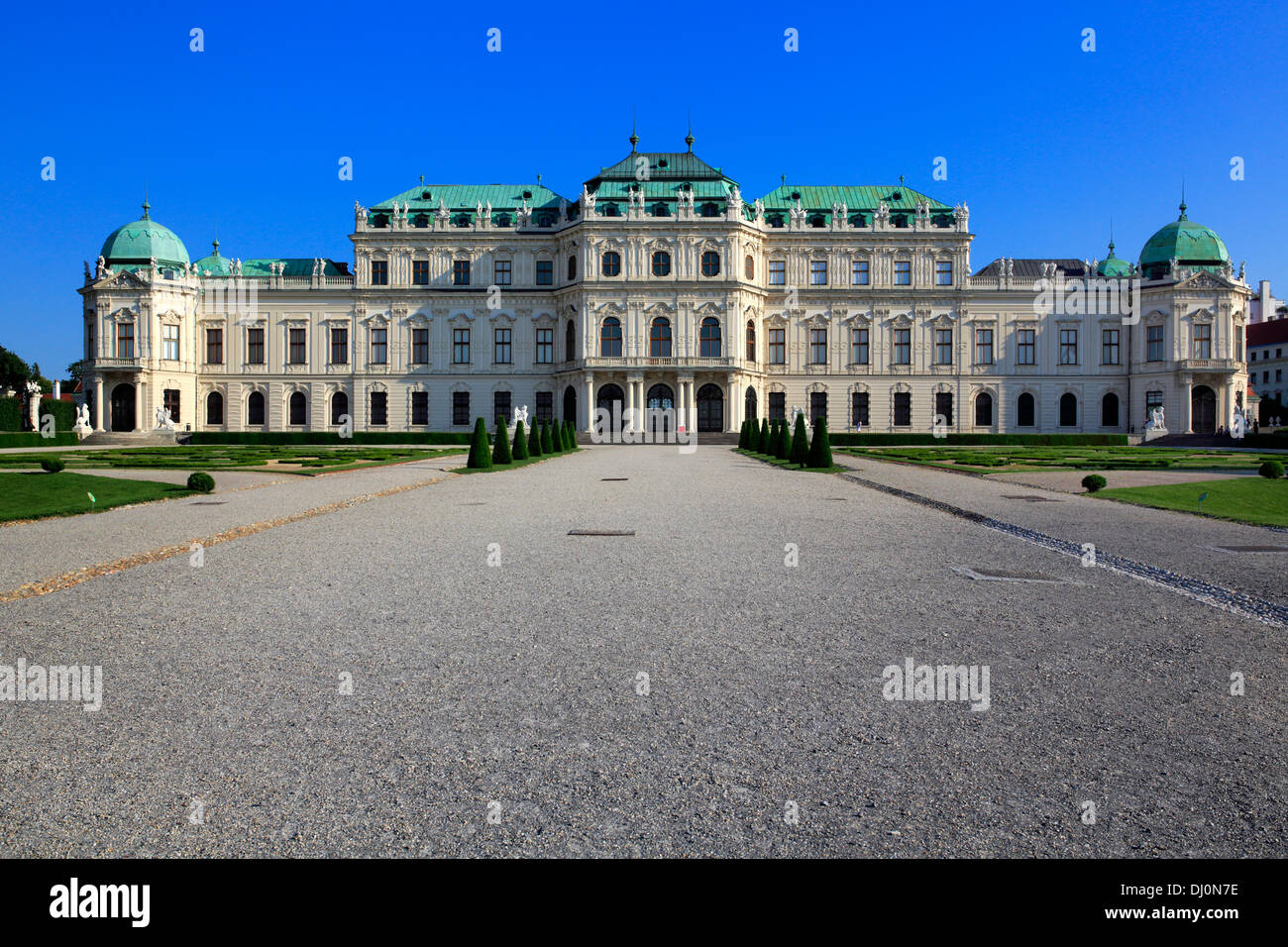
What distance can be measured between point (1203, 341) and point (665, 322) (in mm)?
37343

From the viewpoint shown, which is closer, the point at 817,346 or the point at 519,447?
the point at 519,447

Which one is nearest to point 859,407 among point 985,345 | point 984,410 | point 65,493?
point 984,410

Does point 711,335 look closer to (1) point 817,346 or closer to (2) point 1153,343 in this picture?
(1) point 817,346

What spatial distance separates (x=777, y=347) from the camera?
66500 mm

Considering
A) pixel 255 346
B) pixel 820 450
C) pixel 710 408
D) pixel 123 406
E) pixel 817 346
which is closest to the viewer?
pixel 820 450

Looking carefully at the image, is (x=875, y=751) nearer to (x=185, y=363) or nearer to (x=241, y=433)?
(x=241, y=433)

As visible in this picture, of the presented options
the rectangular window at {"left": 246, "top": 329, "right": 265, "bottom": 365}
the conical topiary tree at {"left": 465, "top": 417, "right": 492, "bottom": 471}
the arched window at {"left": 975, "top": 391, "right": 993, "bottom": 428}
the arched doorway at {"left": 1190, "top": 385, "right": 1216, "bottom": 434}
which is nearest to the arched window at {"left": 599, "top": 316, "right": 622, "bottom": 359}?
the rectangular window at {"left": 246, "top": 329, "right": 265, "bottom": 365}

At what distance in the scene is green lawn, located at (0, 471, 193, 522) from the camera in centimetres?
1516

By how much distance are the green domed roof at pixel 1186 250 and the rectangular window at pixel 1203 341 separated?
4530mm

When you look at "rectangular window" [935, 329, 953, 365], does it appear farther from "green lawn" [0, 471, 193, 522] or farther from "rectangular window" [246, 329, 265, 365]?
"green lawn" [0, 471, 193, 522]

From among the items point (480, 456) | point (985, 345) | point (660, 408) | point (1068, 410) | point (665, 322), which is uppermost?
point (665, 322)

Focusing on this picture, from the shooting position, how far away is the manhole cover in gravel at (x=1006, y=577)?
8906 mm
